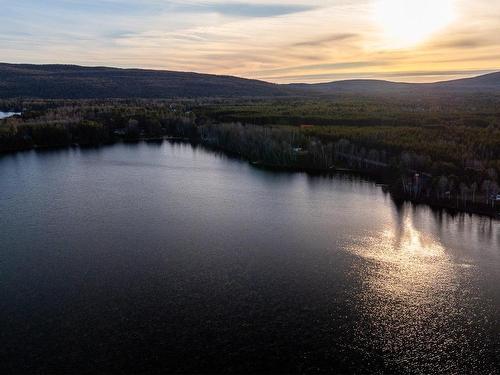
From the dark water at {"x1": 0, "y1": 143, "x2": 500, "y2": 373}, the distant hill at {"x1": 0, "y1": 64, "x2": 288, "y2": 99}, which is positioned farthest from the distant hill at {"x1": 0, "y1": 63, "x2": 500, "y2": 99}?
the dark water at {"x1": 0, "y1": 143, "x2": 500, "y2": 373}

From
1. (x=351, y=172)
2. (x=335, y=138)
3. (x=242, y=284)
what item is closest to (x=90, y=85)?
(x=335, y=138)

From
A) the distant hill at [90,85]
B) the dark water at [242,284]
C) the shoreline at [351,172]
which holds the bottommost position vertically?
the dark water at [242,284]

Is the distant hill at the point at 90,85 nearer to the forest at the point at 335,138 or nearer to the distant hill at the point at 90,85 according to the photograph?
the distant hill at the point at 90,85

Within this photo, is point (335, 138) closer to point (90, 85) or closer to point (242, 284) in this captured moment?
point (242, 284)

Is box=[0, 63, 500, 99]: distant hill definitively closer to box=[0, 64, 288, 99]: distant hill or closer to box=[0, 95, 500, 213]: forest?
box=[0, 64, 288, 99]: distant hill

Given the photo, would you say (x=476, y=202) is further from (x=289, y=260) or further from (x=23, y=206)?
(x=23, y=206)

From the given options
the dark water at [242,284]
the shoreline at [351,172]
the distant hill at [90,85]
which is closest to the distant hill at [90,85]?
the distant hill at [90,85]

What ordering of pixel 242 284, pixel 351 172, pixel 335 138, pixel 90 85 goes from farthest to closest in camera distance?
pixel 90 85
pixel 335 138
pixel 351 172
pixel 242 284
